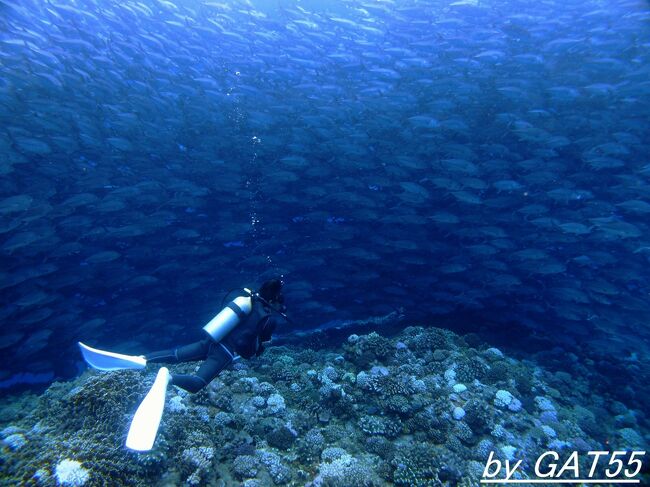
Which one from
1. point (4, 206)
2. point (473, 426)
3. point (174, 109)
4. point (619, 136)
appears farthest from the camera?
point (174, 109)

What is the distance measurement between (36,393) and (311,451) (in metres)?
8.35

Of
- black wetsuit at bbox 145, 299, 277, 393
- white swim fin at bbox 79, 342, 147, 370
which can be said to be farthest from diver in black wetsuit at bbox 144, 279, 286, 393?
white swim fin at bbox 79, 342, 147, 370

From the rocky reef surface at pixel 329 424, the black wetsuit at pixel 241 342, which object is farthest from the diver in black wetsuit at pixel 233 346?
the rocky reef surface at pixel 329 424

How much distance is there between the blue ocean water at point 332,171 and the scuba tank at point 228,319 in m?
5.38

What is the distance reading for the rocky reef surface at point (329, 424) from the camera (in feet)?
14.0

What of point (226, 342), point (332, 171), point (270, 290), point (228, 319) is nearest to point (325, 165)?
point (332, 171)

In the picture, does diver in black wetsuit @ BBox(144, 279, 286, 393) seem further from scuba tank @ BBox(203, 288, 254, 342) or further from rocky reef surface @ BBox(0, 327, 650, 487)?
rocky reef surface @ BBox(0, 327, 650, 487)

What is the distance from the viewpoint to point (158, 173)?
10.1 metres

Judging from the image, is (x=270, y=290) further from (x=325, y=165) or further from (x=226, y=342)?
(x=325, y=165)

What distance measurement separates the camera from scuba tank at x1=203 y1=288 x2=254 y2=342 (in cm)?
446

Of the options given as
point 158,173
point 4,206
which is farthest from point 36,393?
point 158,173

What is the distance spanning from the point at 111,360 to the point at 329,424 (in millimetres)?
3199

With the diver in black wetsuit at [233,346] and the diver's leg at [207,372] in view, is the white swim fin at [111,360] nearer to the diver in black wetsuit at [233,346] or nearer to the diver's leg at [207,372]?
the diver in black wetsuit at [233,346]

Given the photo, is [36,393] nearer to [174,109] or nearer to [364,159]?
[174,109]
